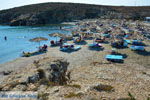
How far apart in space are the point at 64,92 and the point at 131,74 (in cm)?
1020

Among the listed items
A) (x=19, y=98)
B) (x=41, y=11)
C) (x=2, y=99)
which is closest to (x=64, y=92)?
(x=19, y=98)

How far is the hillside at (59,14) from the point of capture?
117500mm

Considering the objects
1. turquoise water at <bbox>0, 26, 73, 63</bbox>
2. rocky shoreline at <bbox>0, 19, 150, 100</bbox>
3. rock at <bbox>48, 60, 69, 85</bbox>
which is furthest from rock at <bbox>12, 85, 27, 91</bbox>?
turquoise water at <bbox>0, 26, 73, 63</bbox>

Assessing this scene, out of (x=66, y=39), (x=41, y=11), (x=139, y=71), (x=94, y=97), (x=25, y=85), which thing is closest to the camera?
(x=94, y=97)

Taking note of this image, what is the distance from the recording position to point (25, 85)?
13164 millimetres

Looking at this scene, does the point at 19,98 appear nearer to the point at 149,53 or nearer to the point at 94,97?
the point at 94,97

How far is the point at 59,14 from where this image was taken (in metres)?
125

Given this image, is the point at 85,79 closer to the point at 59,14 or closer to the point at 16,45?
the point at 16,45

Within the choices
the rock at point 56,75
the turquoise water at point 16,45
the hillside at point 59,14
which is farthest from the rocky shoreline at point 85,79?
the hillside at point 59,14

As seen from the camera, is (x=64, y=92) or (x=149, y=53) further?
(x=149, y=53)

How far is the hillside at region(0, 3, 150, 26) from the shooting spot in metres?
118

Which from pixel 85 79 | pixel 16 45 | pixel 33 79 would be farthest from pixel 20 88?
pixel 16 45

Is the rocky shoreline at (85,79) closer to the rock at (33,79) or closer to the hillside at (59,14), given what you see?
the rock at (33,79)

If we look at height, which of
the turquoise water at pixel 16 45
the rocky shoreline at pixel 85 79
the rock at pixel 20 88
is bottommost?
the turquoise water at pixel 16 45
